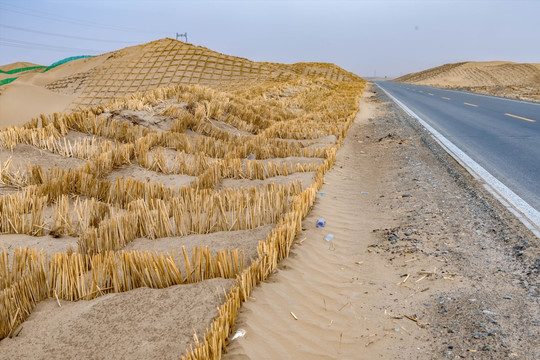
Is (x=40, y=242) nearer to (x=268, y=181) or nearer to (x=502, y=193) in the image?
(x=268, y=181)

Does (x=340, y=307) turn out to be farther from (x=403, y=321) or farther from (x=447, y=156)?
(x=447, y=156)

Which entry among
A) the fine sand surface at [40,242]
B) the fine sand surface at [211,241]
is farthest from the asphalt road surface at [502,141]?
the fine sand surface at [40,242]

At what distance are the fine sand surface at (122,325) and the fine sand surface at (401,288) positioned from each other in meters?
Result: 0.27

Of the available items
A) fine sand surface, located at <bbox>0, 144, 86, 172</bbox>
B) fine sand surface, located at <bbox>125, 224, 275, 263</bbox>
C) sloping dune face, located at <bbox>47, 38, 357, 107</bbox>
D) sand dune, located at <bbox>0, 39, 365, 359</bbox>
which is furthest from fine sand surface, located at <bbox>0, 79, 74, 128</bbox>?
fine sand surface, located at <bbox>125, 224, 275, 263</bbox>

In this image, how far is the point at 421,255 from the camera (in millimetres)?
3428

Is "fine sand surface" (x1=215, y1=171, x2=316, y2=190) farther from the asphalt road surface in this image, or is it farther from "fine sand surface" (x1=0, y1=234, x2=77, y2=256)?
the asphalt road surface

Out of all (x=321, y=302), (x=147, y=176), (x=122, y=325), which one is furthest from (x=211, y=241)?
(x=147, y=176)

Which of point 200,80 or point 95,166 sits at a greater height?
point 200,80

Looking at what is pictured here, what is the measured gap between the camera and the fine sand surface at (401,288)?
2.27 metres

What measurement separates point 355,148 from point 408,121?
4406 mm

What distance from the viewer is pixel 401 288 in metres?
2.95

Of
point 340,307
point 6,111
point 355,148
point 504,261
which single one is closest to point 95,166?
point 340,307

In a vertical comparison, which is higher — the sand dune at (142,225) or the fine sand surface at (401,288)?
the sand dune at (142,225)

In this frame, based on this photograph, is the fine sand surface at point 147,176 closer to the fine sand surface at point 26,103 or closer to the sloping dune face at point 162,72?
the fine sand surface at point 26,103
